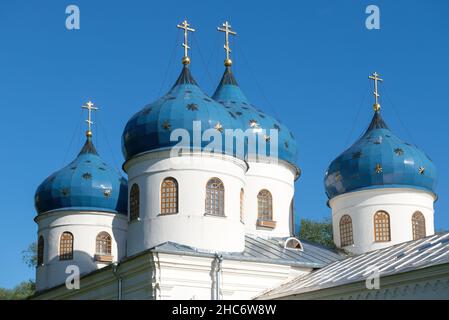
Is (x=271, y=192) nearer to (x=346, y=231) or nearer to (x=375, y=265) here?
(x=346, y=231)

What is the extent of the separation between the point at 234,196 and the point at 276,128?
4562mm

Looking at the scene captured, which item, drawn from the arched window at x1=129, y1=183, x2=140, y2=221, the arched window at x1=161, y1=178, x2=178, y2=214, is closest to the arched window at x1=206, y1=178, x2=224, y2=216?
the arched window at x1=161, y1=178, x2=178, y2=214

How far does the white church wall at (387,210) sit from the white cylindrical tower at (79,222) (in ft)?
21.6

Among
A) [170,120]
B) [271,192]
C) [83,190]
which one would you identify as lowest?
[271,192]

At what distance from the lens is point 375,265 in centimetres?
1845

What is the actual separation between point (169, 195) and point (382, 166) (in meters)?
6.35

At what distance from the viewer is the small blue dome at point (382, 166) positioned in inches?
925

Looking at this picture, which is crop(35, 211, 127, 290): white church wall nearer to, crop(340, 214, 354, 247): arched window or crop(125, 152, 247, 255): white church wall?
crop(125, 152, 247, 255): white church wall

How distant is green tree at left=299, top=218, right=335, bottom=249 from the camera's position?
36812 mm

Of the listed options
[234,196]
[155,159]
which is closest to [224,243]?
[234,196]

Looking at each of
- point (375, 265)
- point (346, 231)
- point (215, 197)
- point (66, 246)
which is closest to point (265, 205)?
point (346, 231)

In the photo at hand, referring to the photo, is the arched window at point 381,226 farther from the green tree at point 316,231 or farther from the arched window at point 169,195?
the green tree at point 316,231

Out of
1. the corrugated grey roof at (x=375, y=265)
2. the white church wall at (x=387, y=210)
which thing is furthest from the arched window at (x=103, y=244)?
the white church wall at (x=387, y=210)

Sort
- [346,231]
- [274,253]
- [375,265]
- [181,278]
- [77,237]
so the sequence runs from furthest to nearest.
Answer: [77,237]
[346,231]
[274,253]
[181,278]
[375,265]
